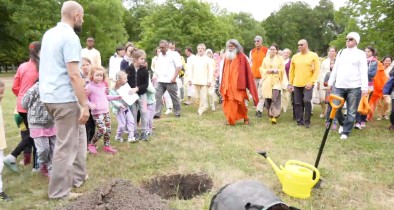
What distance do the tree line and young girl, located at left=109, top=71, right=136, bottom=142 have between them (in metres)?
15.1

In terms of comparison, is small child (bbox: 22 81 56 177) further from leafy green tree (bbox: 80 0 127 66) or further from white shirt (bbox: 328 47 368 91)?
leafy green tree (bbox: 80 0 127 66)

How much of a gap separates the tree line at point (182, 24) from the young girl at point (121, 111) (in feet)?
49.5

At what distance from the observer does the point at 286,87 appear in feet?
28.7

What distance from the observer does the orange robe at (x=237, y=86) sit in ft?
26.3

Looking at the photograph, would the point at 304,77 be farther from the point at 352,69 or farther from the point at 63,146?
the point at 63,146

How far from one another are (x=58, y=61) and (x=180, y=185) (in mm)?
2185

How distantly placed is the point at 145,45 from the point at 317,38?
36.9 meters

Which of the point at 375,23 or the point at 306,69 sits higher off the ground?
the point at 375,23

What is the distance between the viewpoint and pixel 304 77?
7758mm

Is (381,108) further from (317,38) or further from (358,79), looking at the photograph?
(317,38)

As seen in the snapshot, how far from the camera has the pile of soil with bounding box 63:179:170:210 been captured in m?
3.30

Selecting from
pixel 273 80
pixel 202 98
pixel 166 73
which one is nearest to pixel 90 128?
pixel 166 73

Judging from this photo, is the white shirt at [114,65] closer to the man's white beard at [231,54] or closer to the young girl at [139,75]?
the man's white beard at [231,54]

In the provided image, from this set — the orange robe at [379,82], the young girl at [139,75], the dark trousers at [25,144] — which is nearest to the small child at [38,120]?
the dark trousers at [25,144]
